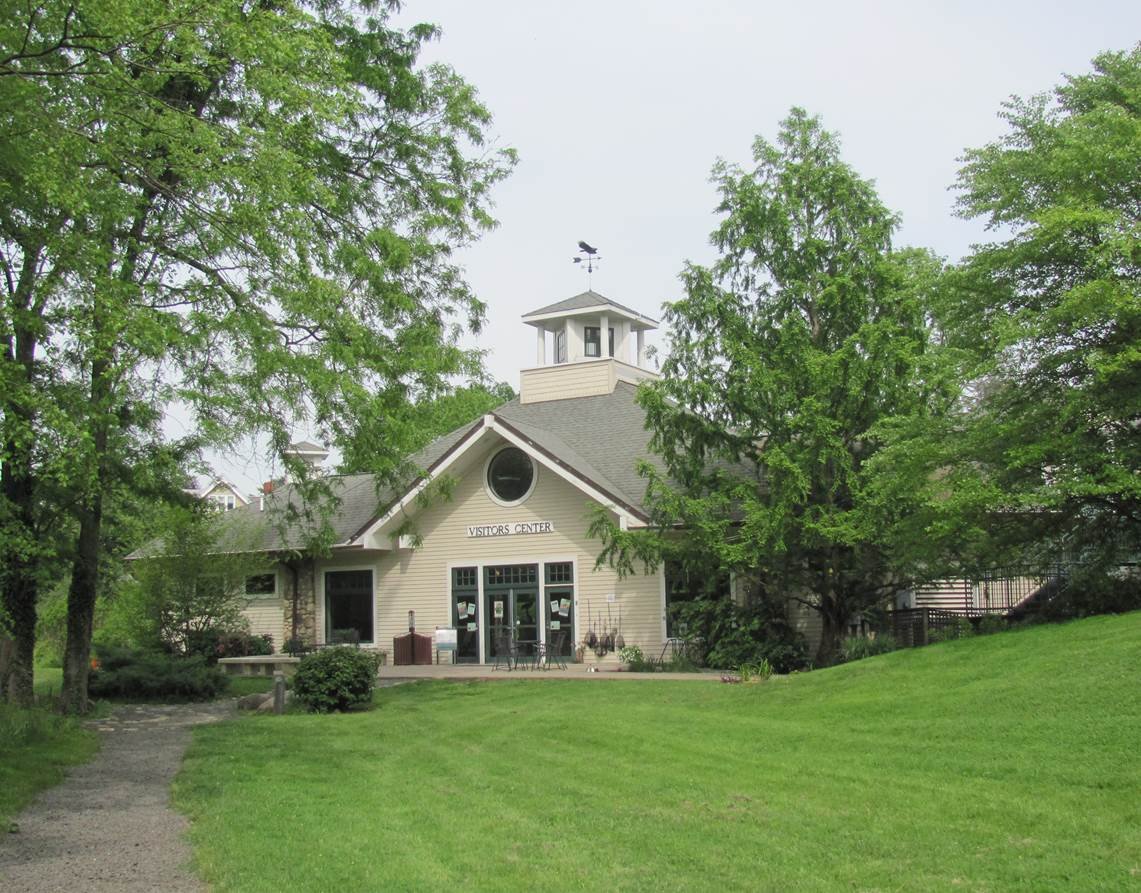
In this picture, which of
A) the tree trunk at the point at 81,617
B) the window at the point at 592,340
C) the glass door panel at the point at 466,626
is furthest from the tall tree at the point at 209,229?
the window at the point at 592,340

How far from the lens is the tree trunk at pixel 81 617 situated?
689 inches

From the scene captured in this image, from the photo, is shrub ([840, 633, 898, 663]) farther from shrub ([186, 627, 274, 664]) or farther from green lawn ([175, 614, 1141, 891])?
shrub ([186, 627, 274, 664])

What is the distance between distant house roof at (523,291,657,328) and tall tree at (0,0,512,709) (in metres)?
11.3

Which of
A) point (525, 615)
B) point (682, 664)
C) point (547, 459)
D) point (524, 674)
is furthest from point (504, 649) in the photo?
point (682, 664)

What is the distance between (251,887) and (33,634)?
38.7 ft

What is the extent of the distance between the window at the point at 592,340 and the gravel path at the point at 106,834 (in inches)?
748

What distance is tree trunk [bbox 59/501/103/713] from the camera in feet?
57.4

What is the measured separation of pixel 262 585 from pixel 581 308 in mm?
10603

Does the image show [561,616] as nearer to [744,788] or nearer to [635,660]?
[635,660]

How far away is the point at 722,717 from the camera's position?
44.2ft

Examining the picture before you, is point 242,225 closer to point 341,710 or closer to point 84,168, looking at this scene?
point 84,168

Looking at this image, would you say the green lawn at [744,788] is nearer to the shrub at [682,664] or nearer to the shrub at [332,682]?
the shrub at [332,682]

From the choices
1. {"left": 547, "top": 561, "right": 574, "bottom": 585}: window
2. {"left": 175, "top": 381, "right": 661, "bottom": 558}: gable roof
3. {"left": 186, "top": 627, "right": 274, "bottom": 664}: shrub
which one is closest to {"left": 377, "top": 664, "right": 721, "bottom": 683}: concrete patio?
{"left": 547, "top": 561, "right": 574, "bottom": 585}: window

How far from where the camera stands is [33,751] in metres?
12.5
